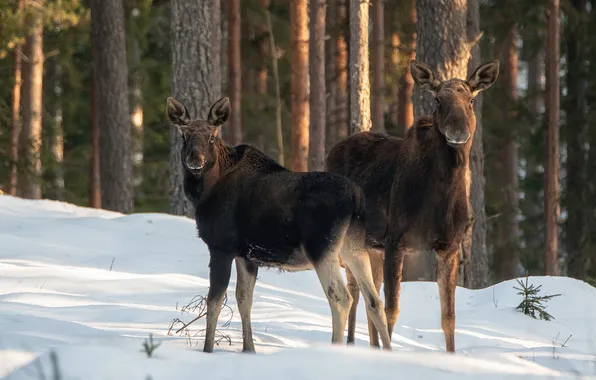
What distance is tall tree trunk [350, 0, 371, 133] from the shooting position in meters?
17.4

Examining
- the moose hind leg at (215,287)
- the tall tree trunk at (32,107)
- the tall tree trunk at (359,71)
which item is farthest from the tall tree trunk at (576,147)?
the moose hind leg at (215,287)

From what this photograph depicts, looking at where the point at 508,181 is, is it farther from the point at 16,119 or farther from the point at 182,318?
the point at 182,318

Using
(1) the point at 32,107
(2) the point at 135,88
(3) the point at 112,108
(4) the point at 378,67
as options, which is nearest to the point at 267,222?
(3) the point at 112,108

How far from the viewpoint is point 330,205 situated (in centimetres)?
796

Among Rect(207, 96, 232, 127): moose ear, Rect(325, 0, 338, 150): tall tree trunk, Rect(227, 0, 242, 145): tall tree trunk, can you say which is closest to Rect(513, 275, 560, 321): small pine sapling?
Rect(207, 96, 232, 127): moose ear

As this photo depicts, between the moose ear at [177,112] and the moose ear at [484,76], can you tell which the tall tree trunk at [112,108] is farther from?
the moose ear at [484,76]

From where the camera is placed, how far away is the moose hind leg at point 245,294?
27.5 ft

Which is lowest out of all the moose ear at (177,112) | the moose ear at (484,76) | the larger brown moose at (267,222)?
the larger brown moose at (267,222)

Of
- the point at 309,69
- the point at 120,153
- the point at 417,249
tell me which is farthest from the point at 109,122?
the point at 417,249

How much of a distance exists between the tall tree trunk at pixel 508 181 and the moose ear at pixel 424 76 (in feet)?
67.0

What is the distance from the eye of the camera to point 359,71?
17703 millimetres

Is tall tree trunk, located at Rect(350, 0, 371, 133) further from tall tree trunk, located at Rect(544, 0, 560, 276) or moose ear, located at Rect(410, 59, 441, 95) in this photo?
moose ear, located at Rect(410, 59, 441, 95)

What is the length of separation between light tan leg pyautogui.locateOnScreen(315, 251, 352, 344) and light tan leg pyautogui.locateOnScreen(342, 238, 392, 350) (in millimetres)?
244

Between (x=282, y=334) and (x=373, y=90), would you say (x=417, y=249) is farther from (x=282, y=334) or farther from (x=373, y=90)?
(x=373, y=90)
